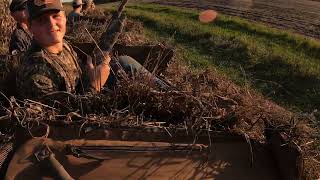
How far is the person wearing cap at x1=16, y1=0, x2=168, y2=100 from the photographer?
3645mm

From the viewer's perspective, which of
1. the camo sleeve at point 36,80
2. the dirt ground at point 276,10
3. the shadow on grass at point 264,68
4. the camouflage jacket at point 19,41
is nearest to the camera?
the camo sleeve at point 36,80

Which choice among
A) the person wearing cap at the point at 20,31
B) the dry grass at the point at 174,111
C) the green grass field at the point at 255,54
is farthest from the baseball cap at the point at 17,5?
the dry grass at the point at 174,111

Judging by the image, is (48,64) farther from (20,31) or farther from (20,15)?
(20,15)

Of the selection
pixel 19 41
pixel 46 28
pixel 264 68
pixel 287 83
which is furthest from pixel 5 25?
pixel 46 28

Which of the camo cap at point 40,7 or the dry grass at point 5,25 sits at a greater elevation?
the camo cap at point 40,7

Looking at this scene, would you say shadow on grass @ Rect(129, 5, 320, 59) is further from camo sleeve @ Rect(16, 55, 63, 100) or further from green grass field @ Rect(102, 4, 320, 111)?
camo sleeve @ Rect(16, 55, 63, 100)

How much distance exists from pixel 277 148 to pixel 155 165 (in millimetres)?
709

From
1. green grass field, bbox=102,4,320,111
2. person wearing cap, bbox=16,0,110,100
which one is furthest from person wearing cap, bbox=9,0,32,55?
person wearing cap, bbox=16,0,110,100

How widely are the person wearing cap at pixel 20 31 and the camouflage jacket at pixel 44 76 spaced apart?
260cm

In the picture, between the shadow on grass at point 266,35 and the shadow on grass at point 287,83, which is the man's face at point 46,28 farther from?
the shadow on grass at point 266,35

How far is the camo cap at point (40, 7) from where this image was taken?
12.4 ft

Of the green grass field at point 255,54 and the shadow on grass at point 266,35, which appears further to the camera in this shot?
the shadow on grass at point 266,35

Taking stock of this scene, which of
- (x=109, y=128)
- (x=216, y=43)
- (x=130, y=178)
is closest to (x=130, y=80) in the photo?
(x=109, y=128)

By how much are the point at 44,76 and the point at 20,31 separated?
326 cm
